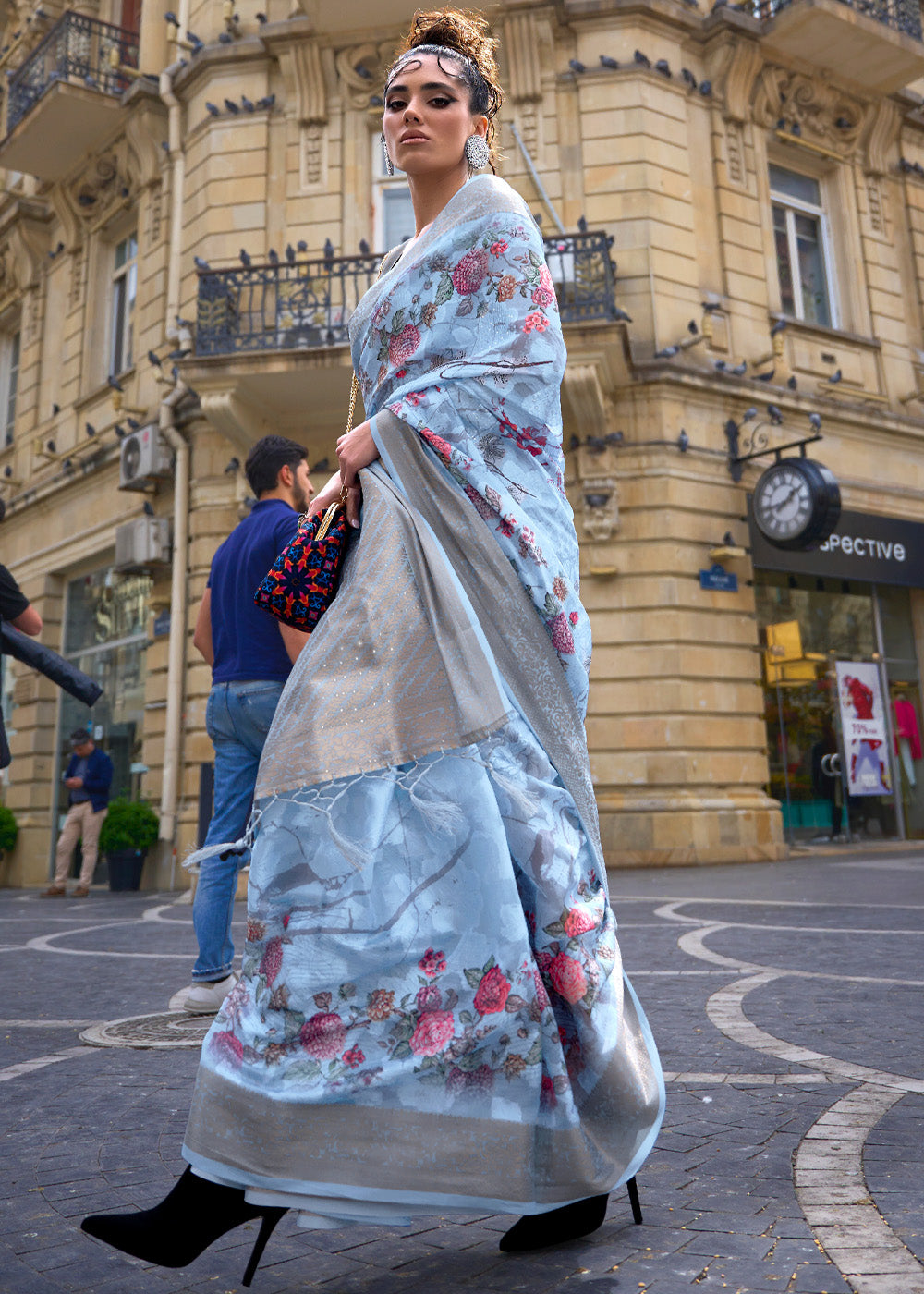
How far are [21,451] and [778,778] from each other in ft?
41.6

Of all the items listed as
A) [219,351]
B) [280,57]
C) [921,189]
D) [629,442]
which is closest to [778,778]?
[629,442]

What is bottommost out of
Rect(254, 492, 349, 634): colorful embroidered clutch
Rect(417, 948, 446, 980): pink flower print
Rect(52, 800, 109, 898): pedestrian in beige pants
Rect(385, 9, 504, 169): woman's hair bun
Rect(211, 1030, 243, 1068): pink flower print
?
Rect(211, 1030, 243, 1068): pink flower print

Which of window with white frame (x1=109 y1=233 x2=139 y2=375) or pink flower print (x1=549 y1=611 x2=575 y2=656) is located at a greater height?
window with white frame (x1=109 y1=233 x2=139 y2=375)

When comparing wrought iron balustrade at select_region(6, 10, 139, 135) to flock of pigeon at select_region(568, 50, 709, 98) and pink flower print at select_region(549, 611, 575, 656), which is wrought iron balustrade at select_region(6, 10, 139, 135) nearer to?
flock of pigeon at select_region(568, 50, 709, 98)

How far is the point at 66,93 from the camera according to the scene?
14656 millimetres

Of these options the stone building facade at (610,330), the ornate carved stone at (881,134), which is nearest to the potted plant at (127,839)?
the stone building facade at (610,330)

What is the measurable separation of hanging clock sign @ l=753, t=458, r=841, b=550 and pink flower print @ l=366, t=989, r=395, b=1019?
37.9 ft

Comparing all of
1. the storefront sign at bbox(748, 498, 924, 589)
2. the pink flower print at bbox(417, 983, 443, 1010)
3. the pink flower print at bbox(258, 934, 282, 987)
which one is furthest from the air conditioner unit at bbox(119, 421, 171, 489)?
the pink flower print at bbox(417, 983, 443, 1010)

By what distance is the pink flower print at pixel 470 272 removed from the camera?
192 centimetres

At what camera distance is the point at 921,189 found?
Result: 1587cm

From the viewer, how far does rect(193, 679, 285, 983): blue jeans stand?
3.65m

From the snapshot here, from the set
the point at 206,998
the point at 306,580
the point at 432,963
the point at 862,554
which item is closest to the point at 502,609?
the point at 306,580

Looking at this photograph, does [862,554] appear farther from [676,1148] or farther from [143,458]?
[676,1148]

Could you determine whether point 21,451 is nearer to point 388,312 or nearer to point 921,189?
point 921,189
